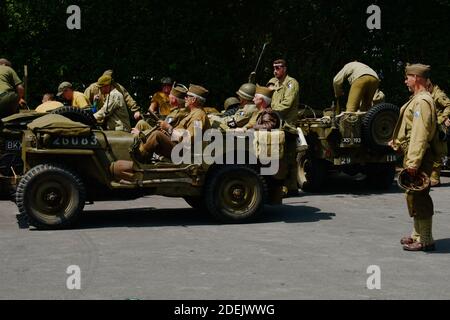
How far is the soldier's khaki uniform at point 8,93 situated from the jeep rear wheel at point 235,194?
3.13 metres

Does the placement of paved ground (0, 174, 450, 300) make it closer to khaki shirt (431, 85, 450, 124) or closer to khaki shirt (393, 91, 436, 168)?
khaki shirt (393, 91, 436, 168)

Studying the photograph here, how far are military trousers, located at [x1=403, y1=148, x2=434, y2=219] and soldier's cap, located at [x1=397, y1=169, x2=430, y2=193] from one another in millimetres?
81

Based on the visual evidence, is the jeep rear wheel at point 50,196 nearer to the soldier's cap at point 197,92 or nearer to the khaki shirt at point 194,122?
the khaki shirt at point 194,122

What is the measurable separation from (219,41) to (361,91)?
4100 mm

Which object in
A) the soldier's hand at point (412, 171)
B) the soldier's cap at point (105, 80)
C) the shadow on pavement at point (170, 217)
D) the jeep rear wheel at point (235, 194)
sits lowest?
the shadow on pavement at point (170, 217)

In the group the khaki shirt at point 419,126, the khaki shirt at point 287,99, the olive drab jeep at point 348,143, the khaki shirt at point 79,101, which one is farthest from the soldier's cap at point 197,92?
the khaki shirt at point 79,101

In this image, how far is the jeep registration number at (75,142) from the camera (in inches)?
399

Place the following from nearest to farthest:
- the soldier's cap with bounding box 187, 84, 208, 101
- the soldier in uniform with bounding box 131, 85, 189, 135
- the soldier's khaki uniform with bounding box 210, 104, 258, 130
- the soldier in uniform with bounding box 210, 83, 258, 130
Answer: the soldier's cap with bounding box 187, 84, 208, 101
the soldier in uniform with bounding box 131, 85, 189, 135
the soldier in uniform with bounding box 210, 83, 258, 130
the soldier's khaki uniform with bounding box 210, 104, 258, 130

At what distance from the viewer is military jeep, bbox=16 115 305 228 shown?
1003 centimetres

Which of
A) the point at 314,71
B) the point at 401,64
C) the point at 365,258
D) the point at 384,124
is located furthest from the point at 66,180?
the point at 401,64

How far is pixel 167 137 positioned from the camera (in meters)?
10.6

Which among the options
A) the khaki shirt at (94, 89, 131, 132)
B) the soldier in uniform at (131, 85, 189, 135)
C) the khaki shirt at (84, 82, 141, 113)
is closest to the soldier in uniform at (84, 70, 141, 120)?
the khaki shirt at (84, 82, 141, 113)
